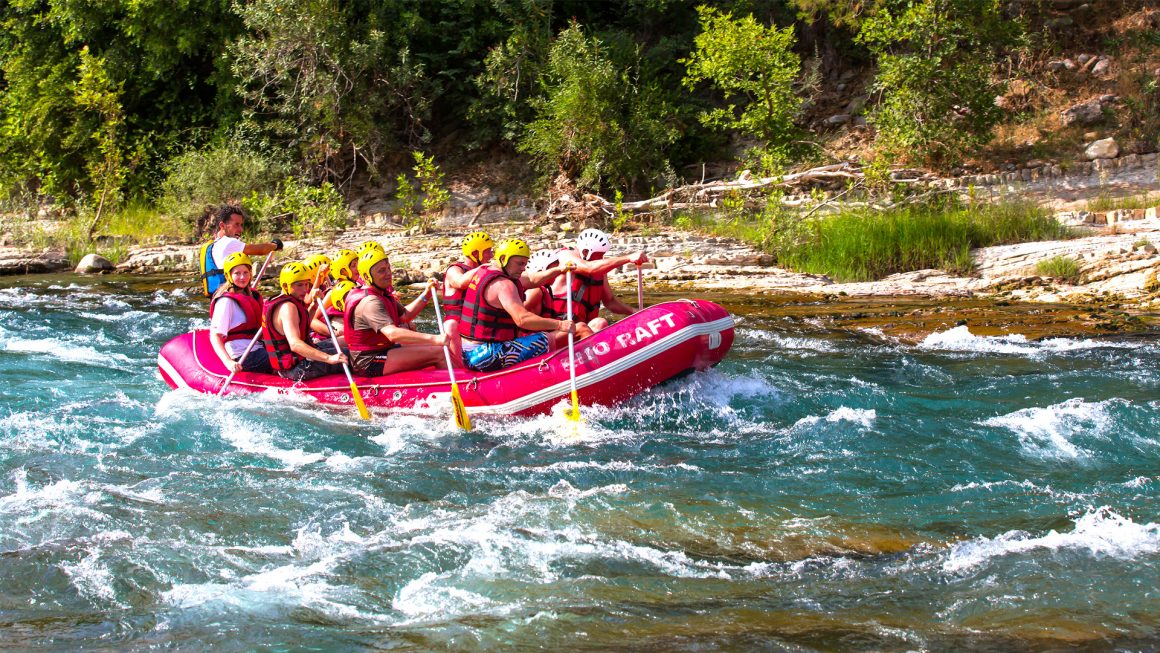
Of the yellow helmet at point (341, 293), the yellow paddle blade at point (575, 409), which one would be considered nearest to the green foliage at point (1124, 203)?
the yellow paddle blade at point (575, 409)

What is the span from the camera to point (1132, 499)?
5543 mm

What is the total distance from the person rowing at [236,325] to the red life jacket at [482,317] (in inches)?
65.3

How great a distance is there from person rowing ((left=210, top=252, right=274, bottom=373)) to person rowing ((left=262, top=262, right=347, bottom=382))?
0.19 metres

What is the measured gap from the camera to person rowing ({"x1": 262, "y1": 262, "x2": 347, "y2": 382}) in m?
7.86

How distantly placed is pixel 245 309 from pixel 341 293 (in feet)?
2.46

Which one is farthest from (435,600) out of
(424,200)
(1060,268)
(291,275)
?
(424,200)

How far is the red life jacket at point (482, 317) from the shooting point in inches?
303

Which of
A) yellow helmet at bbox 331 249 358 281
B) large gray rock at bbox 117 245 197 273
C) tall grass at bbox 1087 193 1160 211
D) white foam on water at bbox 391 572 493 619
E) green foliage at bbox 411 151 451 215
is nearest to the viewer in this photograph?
white foam on water at bbox 391 572 493 619

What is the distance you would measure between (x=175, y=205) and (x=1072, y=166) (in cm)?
1438

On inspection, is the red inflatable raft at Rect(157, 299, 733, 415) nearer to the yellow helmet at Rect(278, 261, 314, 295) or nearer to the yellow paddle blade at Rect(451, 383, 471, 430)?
the yellow paddle blade at Rect(451, 383, 471, 430)

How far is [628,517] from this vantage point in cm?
549

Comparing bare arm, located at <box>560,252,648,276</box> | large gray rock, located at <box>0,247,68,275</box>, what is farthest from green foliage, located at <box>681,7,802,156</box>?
large gray rock, located at <box>0,247,68,275</box>

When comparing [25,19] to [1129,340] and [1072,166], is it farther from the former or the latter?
[1129,340]

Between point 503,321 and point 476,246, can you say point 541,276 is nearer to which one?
point 503,321
